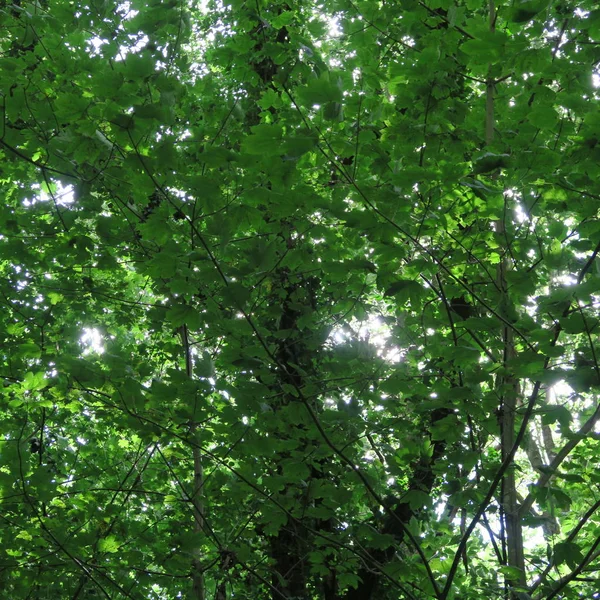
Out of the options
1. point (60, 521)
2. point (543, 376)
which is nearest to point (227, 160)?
point (543, 376)

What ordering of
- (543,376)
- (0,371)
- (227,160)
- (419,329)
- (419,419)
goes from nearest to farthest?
(543,376)
(227,160)
(419,329)
(0,371)
(419,419)

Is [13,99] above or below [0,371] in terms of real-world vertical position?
above

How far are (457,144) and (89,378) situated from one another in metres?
1.66

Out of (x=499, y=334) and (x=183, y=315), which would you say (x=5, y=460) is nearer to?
(x=183, y=315)

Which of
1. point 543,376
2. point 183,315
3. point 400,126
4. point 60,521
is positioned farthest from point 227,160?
point 60,521

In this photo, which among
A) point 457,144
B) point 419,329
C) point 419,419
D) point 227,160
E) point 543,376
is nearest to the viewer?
point 543,376

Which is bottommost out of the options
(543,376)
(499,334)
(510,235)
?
(543,376)

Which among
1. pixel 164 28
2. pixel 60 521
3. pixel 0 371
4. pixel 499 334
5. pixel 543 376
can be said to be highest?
pixel 164 28

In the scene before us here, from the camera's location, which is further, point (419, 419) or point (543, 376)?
point (419, 419)

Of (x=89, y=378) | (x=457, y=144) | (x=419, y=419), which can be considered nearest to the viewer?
(x=89, y=378)

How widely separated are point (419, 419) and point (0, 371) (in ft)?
7.90

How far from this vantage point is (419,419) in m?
3.75

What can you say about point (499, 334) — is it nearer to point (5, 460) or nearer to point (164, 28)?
point (164, 28)

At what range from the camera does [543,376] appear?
1926 mm
